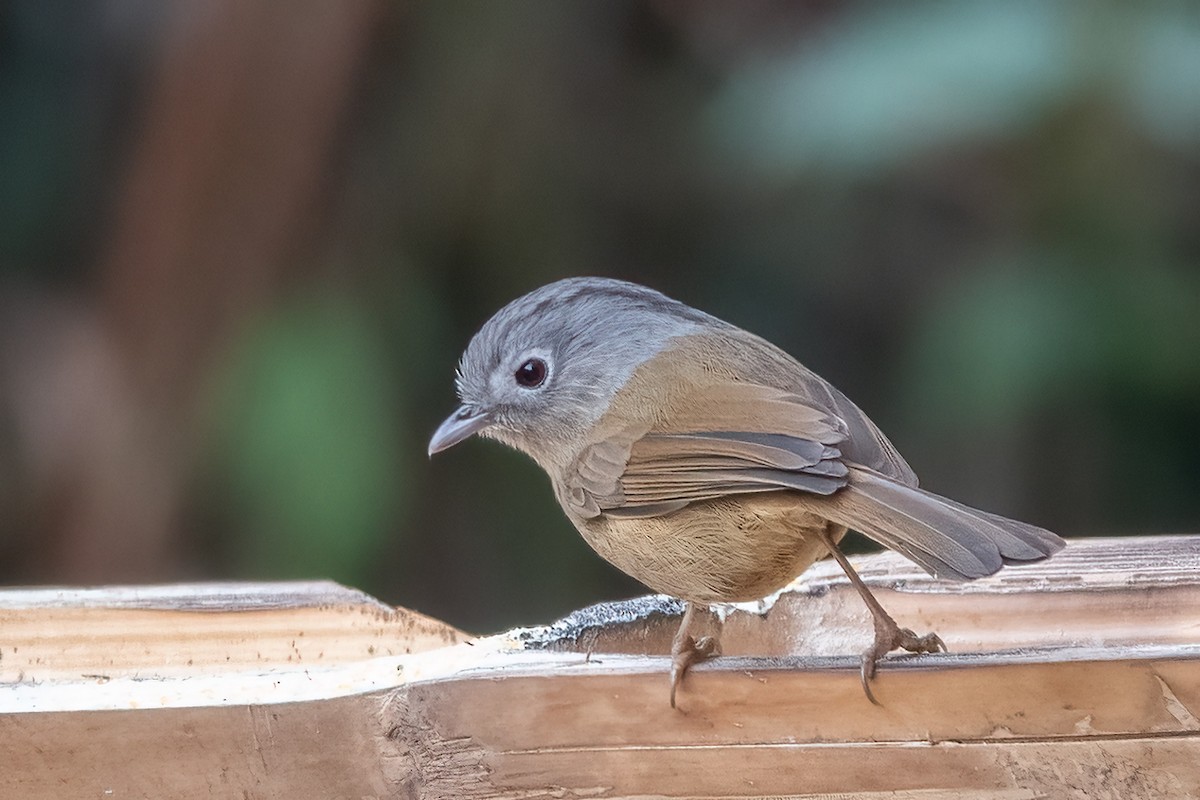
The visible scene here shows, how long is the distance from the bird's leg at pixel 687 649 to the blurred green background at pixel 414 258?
2266 millimetres

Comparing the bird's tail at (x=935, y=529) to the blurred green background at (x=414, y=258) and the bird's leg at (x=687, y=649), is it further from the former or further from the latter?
the blurred green background at (x=414, y=258)

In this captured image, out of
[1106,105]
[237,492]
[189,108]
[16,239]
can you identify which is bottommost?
[237,492]

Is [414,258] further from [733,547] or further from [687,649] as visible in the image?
[687,649]

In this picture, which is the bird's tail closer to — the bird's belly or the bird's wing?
the bird's wing

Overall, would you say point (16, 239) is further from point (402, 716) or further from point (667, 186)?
point (402, 716)

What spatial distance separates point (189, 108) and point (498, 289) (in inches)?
55.0

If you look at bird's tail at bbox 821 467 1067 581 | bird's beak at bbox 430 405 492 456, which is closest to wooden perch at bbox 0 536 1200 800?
bird's tail at bbox 821 467 1067 581

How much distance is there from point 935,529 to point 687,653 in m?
0.45

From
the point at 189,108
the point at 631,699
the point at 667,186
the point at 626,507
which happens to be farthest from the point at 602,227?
the point at 631,699

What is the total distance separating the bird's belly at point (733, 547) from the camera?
8.66 ft

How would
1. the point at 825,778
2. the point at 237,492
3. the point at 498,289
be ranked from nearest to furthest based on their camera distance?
the point at 825,778, the point at 237,492, the point at 498,289

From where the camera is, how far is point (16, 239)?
5664mm

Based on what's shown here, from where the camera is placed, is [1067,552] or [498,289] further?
[498,289]

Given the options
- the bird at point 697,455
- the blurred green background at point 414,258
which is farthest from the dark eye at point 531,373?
the blurred green background at point 414,258
